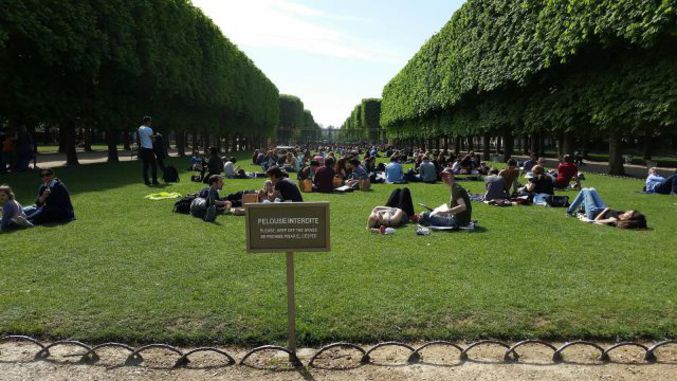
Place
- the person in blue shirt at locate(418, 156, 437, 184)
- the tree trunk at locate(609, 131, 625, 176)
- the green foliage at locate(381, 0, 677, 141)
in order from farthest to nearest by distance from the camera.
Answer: the tree trunk at locate(609, 131, 625, 176), the person in blue shirt at locate(418, 156, 437, 184), the green foliage at locate(381, 0, 677, 141)

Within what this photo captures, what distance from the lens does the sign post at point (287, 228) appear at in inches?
183

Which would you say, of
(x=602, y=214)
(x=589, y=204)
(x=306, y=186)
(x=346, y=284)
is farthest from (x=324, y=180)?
(x=346, y=284)

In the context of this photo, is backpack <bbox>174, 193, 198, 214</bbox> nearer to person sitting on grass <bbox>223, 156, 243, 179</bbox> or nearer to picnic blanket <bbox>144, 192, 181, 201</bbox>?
picnic blanket <bbox>144, 192, 181, 201</bbox>

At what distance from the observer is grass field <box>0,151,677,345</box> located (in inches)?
208

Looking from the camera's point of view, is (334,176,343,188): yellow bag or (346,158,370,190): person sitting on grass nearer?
(346,158,370,190): person sitting on grass

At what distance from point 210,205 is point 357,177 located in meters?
7.96

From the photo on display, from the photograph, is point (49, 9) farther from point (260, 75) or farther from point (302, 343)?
point (260, 75)

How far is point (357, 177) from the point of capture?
747 inches

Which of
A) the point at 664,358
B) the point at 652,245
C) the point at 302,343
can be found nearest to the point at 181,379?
the point at 302,343

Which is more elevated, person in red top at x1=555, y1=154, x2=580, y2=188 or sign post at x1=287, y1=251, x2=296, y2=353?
person in red top at x1=555, y1=154, x2=580, y2=188

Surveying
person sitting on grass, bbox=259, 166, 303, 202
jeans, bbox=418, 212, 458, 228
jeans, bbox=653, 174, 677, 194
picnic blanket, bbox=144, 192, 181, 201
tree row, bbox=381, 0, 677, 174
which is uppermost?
tree row, bbox=381, 0, 677, 174

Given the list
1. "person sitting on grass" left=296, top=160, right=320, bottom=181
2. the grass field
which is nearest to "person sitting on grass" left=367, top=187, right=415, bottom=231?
the grass field

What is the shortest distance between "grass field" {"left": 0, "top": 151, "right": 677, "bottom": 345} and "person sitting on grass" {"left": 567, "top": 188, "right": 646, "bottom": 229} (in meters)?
0.41

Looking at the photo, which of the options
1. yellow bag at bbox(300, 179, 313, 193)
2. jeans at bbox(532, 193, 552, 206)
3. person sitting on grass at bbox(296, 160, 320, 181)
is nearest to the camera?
jeans at bbox(532, 193, 552, 206)
